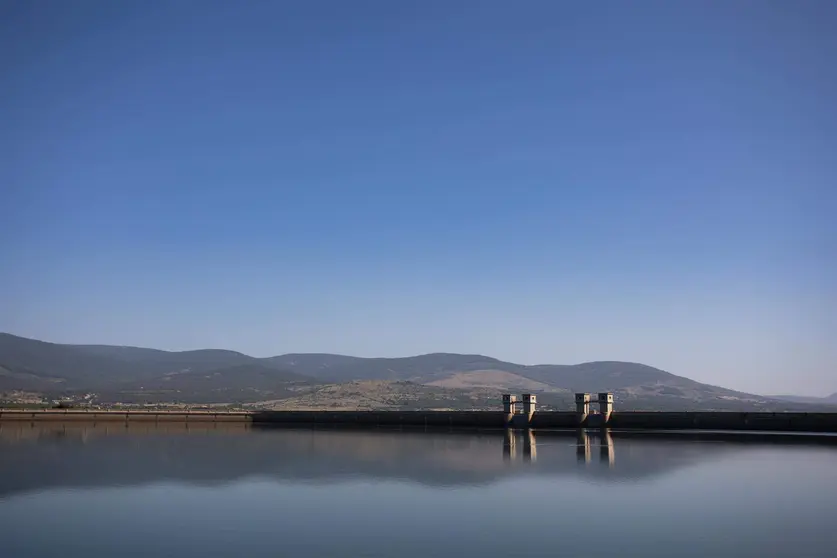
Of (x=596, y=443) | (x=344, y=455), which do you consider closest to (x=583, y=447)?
(x=596, y=443)

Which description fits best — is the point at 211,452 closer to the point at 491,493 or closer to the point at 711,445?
the point at 491,493

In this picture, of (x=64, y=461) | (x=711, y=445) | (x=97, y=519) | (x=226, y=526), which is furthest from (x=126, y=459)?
(x=711, y=445)

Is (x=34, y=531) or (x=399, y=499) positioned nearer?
(x=34, y=531)

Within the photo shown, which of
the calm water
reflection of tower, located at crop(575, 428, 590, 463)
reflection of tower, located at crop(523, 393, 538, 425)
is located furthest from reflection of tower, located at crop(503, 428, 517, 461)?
reflection of tower, located at crop(575, 428, 590, 463)

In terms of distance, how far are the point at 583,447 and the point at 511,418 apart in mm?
12499

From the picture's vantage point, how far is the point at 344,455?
31.8 m

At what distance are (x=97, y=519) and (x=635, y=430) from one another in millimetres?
31970

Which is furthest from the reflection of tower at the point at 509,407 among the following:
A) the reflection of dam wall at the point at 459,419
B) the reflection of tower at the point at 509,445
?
the reflection of tower at the point at 509,445

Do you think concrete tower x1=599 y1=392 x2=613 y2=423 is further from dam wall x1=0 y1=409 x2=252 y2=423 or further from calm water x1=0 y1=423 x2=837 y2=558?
dam wall x1=0 y1=409 x2=252 y2=423

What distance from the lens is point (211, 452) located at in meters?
33.0

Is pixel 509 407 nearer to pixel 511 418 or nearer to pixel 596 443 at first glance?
pixel 511 418

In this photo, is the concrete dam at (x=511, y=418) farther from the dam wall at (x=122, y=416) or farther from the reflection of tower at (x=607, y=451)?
the reflection of tower at (x=607, y=451)

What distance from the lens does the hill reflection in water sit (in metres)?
24.8

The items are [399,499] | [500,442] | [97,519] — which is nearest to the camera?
[97,519]
